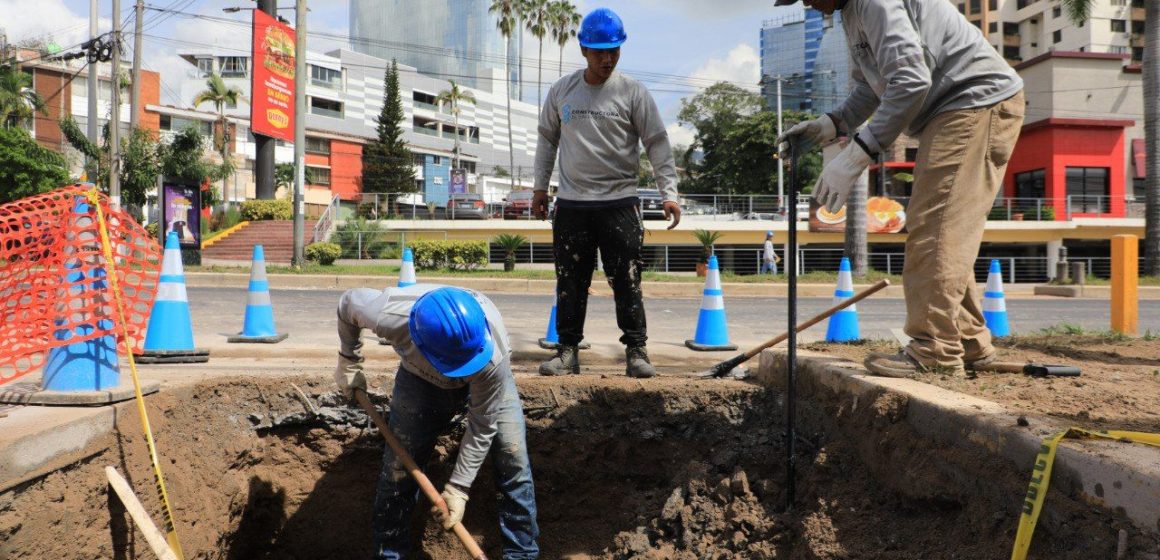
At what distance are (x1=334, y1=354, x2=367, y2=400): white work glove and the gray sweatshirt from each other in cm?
147

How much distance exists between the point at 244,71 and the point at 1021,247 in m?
54.5

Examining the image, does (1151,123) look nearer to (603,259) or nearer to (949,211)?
(949,211)

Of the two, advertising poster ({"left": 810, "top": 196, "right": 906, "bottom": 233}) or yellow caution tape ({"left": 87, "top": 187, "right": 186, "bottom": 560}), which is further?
advertising poster ({"left": 810, "top": 196, "right": 906, "bottom": 233})

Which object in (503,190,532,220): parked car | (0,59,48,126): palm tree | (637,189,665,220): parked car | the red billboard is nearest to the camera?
the red billboard

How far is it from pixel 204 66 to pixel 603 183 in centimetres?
6471

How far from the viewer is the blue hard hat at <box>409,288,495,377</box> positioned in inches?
115

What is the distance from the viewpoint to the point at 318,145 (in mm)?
49906

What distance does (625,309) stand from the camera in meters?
4.33

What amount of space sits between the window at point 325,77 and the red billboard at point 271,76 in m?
37.1

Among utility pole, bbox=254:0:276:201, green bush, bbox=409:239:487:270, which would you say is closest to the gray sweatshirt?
green bush, bbox=409:239:487:270

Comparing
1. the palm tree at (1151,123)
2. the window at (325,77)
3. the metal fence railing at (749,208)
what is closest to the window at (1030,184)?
the metal fence railing at (749,208)

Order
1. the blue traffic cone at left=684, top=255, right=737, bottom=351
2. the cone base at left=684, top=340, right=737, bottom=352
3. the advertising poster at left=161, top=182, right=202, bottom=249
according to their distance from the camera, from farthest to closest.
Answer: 1. the advertising poster at left=161, top=182, right=202, bottom=249
2. the blue traffic cone at left=684, top=255, right=737, bottom=351
3. the cone base at left=684, top=340, right=737, bottom=352

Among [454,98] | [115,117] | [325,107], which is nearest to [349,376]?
[115,117]

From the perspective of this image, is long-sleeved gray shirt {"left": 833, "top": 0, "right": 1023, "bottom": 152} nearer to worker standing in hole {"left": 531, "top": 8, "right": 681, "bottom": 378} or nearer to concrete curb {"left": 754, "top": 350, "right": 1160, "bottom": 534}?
concrete curb {"left": 754, "top": 350, "right": 1160, "bottom": 534}
